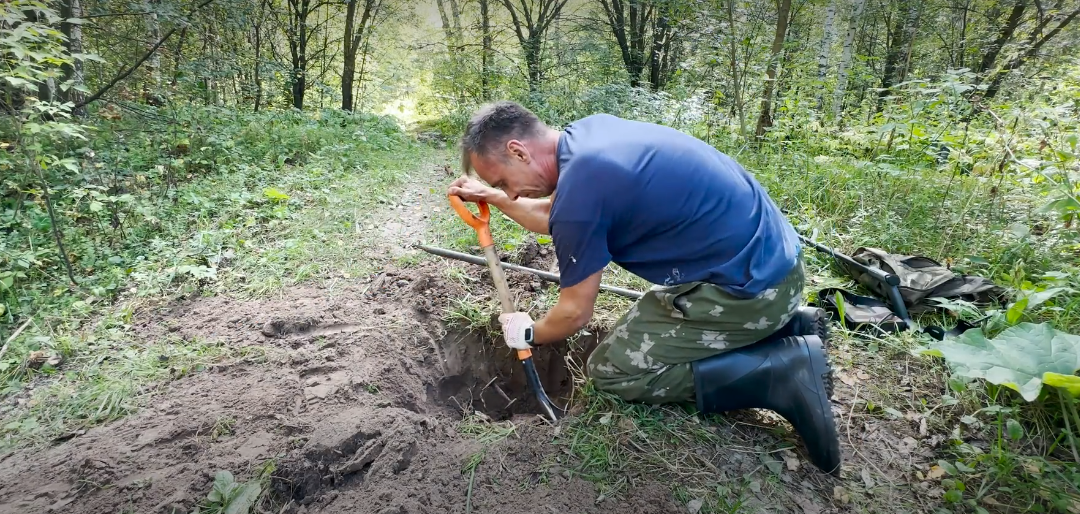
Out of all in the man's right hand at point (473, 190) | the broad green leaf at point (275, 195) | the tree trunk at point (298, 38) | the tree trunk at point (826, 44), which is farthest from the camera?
the tree trunk at point (298, 38)

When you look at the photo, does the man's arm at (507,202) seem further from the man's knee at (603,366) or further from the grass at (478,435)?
the grass at (478,435)

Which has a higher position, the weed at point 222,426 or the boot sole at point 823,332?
the boot sole at point 823,332

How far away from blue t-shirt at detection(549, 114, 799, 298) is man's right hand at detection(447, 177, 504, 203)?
2.37 feet

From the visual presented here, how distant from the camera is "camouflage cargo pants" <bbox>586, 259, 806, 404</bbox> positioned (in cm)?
182

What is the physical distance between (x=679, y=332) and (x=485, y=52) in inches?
458

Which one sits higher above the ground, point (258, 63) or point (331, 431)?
point (258, 63)

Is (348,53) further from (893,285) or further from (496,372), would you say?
(893,285)

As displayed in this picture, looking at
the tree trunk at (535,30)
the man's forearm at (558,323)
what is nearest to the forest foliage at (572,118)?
the tree trunk at (535,30)

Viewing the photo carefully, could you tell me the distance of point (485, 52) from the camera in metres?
12.1

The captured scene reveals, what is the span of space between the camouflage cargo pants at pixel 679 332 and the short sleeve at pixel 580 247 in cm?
42

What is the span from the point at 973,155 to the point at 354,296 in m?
4.40

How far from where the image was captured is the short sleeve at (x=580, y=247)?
1.62m

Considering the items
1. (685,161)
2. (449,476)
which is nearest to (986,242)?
(685,161)

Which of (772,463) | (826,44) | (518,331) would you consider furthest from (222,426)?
(826,44)
